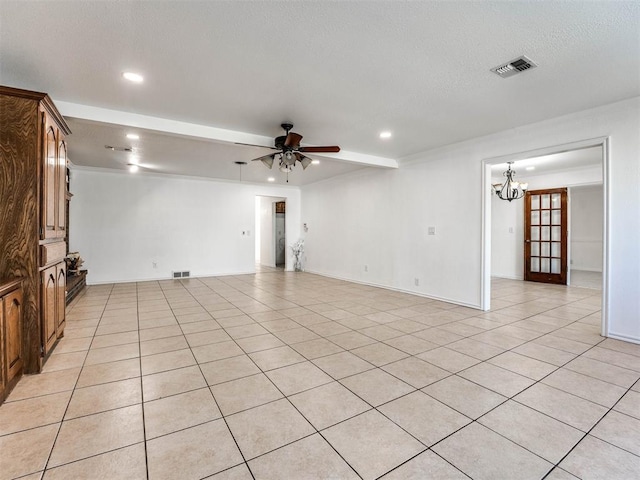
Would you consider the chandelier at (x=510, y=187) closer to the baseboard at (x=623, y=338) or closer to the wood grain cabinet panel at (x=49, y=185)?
the baseboard at (x=623, y=338)

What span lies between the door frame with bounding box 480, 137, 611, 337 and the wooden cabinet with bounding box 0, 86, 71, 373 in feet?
17.4

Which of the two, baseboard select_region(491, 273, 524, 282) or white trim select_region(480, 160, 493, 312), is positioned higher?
white trim select_region(480, 160, 493, 312)

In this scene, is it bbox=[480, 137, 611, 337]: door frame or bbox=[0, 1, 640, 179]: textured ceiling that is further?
bbox=[480, 137, 611, 337]: door frame

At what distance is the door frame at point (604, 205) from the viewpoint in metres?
3.51

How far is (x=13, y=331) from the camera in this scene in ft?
7.70

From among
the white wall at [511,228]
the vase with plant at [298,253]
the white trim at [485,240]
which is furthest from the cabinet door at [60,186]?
the white wall at [511,228]

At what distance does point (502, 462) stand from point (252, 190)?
8026 millimetres

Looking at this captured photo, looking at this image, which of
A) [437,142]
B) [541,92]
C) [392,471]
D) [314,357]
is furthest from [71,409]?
[437,142]

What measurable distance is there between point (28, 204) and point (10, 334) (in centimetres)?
103

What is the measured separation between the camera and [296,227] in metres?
9.44

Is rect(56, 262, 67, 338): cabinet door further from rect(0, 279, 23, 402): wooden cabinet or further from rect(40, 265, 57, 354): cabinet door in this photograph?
rect(0, 279, 23, 402): wooden cabinet

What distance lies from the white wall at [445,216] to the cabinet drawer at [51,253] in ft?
17.1

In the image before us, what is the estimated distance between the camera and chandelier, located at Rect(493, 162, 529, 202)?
6.49m

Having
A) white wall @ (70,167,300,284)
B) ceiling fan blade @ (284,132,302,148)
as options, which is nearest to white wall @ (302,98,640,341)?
white wall @ (70,167,300,284)
